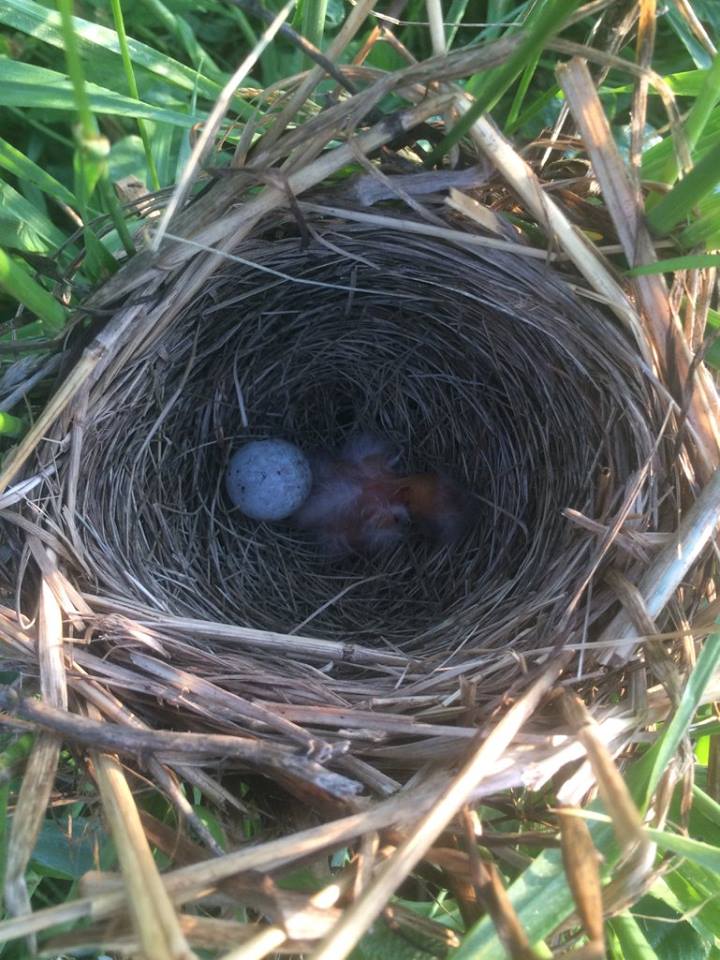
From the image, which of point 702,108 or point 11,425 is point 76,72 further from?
point 702,108

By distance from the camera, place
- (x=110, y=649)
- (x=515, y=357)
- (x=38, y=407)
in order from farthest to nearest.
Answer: (x=515, y=357) < (x=38, y=407) < (x=110, y=649)

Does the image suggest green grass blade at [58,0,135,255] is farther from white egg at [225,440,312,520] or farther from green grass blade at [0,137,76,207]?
white egg at [225,440,312,520]

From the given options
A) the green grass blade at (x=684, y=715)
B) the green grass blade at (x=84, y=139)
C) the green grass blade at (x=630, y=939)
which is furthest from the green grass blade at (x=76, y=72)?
the green grass blade at (x=630, y=939)

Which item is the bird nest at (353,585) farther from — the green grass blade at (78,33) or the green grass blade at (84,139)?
the green grass blade at (78,33)

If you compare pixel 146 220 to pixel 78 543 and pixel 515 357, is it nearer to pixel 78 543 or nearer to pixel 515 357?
pixel 78 543


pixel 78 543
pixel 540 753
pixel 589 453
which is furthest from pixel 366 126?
pixel 540 753

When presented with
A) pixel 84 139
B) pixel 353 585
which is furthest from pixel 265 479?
pixel 84 139
